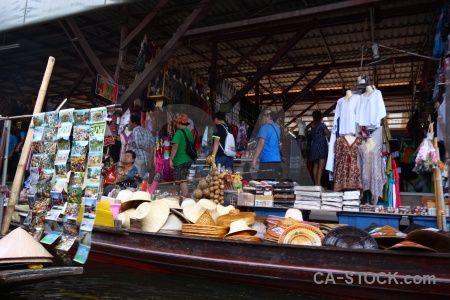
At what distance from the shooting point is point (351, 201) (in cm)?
550

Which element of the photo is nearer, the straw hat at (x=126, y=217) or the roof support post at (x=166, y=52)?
the straw hat at (x=126, y=217)

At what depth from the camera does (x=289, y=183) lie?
6.04 metres

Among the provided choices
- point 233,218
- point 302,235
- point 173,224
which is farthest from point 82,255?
point 302,235

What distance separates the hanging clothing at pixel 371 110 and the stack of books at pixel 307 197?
1246 millimetres

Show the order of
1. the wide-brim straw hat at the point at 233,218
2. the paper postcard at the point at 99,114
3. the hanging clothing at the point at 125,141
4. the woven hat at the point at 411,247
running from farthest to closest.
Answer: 1. the hanging clothing at the point at 125,141
2. the wide-brim straw hat at the point at 233,218
3. the paper postcard at the point at 99,114
4. the woven hat at the point at 411,247

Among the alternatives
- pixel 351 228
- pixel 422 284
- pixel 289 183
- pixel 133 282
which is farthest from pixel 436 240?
pixel 133 282

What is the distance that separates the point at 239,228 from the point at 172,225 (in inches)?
39.8

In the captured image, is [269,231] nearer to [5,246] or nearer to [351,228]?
[351,228]

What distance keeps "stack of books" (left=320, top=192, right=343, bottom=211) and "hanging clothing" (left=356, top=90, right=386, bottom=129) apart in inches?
46.0

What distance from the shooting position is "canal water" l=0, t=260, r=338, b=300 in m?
3.79

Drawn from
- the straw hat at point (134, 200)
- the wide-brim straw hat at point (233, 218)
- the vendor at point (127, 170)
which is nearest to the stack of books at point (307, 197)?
the wide-brim straw hat at point (233, 218)

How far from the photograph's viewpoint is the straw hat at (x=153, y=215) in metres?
4.99

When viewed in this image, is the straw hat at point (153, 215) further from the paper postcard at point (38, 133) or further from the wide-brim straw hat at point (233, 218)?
the paper postcard at point (38, 133)

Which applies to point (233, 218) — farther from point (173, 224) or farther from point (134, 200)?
point (134, 200)
